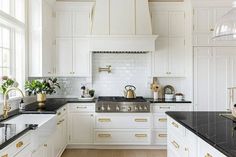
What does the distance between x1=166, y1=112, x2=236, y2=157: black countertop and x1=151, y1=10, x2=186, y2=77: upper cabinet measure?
2016mm

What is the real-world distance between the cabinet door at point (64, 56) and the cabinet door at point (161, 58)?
170 centimetres

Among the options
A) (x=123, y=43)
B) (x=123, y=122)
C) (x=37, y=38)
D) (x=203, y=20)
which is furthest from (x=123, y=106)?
(x=203, y=20)

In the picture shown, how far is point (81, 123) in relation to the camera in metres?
4.69

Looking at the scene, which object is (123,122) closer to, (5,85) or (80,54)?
(80,54)

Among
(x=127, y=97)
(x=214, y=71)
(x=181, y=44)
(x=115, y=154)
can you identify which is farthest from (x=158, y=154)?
(x=181, y=44)

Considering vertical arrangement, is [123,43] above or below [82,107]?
above

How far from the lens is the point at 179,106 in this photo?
471cm

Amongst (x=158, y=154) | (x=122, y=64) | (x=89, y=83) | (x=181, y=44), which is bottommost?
(x=158, y=154)

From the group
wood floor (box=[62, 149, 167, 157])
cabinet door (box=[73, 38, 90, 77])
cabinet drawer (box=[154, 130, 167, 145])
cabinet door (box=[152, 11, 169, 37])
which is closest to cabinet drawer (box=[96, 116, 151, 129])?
cabinet drawer (box=[154, 130, 167, 145])

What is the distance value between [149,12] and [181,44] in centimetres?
90

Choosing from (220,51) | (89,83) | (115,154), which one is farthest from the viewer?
(89,83)

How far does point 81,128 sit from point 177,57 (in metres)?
2.35

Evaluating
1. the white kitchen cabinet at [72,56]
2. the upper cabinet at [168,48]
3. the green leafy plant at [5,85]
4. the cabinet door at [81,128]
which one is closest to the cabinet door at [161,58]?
the upper cabinet at [168,48]

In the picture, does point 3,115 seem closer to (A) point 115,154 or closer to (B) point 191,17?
(A) point 115,154
